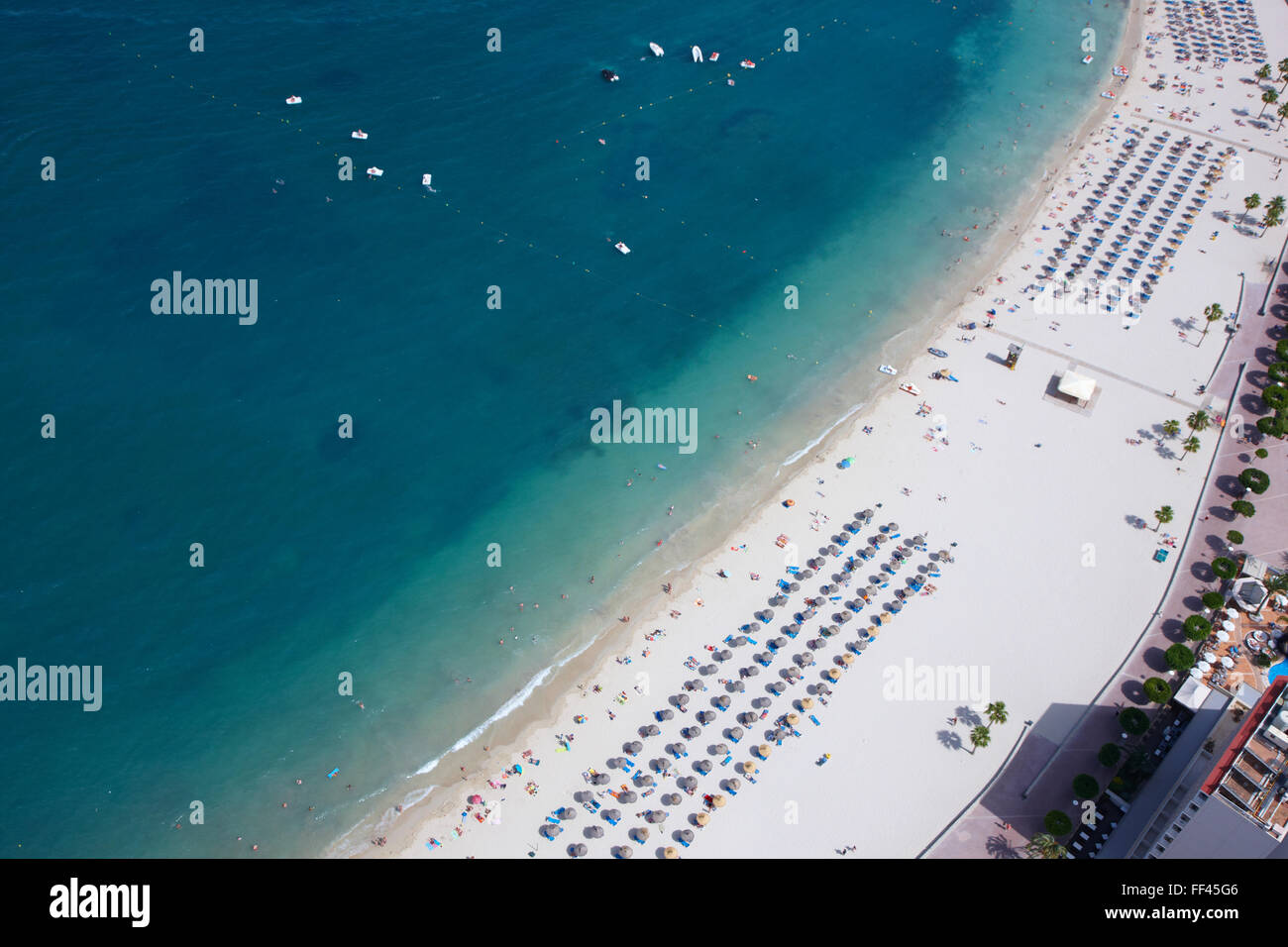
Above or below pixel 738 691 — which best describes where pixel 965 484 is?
above

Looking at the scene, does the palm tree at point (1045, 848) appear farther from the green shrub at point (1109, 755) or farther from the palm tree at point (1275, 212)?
the palm tree at point (1275, 212)

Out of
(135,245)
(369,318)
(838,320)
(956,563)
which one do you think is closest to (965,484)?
(956,563)

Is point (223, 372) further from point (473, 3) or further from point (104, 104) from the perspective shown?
point (473, 3)

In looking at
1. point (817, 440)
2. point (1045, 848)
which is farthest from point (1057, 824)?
point (817, 440)

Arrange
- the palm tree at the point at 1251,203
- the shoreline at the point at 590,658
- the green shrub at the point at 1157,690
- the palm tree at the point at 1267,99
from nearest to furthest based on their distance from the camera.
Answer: the shoreline at the point at 590,658 < the green shrub at the point at 1157,690 < the palm tree at the point at 1251,203 < the palm tree at the point at 1267,99

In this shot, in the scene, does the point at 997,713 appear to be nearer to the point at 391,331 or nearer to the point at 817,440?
the point at 817,440

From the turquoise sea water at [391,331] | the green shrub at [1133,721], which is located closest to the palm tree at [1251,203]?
the turquoise sea water at [391,331]

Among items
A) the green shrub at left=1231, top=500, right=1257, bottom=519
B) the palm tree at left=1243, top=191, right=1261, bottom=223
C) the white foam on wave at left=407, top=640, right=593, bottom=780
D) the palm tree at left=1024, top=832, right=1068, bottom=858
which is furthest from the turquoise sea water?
the green shrub at left=1231, top=500, right=1257, bottom=519
